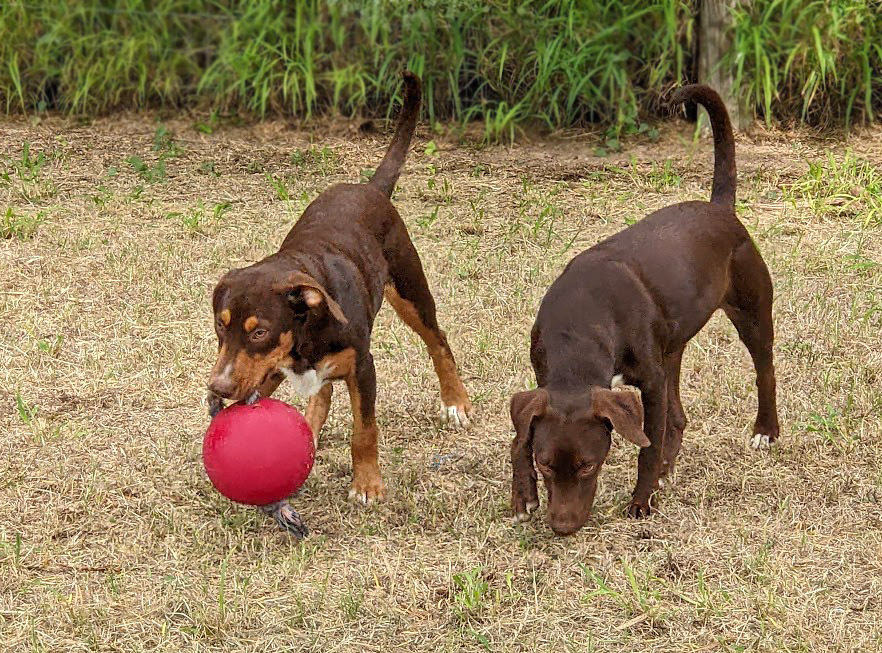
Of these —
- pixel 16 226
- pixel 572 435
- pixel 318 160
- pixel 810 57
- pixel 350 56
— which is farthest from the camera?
pixel 350 56

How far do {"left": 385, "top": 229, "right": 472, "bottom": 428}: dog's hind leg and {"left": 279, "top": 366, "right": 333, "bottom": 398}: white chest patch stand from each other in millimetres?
763

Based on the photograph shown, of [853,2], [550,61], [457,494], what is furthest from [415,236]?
[853,2]

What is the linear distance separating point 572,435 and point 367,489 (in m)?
1.02

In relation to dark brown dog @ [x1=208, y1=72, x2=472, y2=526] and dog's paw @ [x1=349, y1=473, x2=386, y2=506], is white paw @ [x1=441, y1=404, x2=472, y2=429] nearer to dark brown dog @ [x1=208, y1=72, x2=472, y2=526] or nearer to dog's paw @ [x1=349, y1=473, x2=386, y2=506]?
dark brown dog @ [x1=208, y1=72, x2=472, y2=526]

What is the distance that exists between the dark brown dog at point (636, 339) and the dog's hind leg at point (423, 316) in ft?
2.83

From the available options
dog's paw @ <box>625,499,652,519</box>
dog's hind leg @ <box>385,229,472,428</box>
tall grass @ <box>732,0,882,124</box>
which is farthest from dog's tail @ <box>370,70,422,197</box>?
tall grass @ <box>732,0,882,124</box>

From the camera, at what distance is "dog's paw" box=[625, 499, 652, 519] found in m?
4.61

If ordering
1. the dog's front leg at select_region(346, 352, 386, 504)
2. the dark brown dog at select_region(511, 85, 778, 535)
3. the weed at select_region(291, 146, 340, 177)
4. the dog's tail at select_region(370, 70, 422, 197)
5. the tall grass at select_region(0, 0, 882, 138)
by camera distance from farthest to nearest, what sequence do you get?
1. the tall grass at select_region(0, 0, 882, 138)
2. the weed at select_region(291, 146, 340, 177)
3. the dog's tail at select_region(370, 70, 422, 197)
4. the dog's front leg at select_region(346, 352, 386, 504)
5. the dark brown dog at select_region(511, 85, 778, 535)

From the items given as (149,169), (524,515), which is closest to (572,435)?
(524,515)

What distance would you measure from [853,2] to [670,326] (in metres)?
4.82

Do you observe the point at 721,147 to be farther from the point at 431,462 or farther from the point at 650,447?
the point at 431,462

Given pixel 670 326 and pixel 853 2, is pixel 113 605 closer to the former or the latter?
pixel 670 326

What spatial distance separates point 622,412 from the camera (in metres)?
4.10

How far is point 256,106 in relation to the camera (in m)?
9.54
